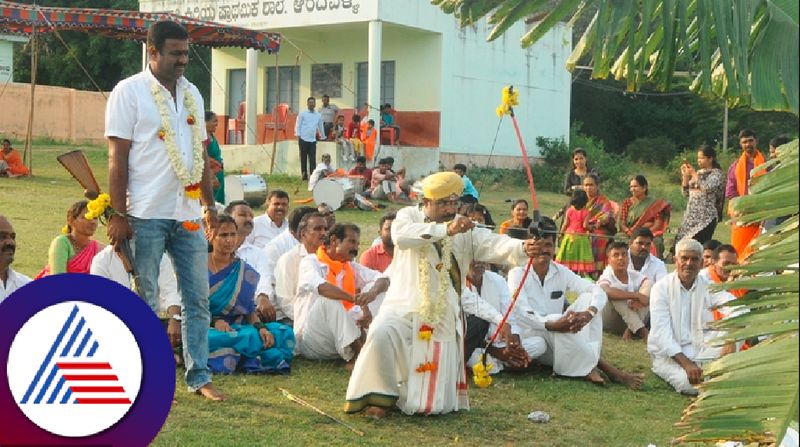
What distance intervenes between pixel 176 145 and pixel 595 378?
372 centimetres

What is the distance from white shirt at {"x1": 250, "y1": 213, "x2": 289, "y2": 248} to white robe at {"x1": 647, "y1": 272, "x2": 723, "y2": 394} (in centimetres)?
360

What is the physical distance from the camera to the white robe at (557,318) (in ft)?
25.2

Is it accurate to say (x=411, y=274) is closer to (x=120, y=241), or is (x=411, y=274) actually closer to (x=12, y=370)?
(x=120, y=241)

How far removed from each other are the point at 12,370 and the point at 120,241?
2.48 metres

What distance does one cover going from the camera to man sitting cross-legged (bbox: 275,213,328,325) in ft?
26.7

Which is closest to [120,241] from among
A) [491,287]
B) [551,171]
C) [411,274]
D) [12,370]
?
[411,274]

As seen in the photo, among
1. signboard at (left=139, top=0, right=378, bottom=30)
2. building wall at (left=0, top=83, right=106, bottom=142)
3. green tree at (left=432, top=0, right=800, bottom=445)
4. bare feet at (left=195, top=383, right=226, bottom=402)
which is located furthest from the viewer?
building wall at (left=0, top=83, right=106, bottom=142)

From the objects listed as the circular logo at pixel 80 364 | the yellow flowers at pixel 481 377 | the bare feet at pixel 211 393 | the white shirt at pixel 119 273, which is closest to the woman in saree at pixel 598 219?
the yellow flowers at pixel 481 377

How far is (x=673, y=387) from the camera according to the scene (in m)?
7.63

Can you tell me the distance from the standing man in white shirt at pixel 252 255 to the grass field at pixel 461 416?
0.48 metres

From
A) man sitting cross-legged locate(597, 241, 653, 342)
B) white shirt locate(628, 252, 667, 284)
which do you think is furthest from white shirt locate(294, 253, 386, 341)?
white shirt locate(628, 252, 667, 284)

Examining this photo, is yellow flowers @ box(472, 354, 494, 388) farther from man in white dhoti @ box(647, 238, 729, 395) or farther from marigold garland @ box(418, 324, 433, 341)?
man in white dhoti @ box(647, 238, 729, 395)

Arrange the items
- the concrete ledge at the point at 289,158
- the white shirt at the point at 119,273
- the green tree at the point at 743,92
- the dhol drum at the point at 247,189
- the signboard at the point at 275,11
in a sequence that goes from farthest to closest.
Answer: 1. the concrete ledge at the point at 289,158
2. the signboard at the point at 275,11
3. the dhol drum at the point at 247,189
4. the white shirt at the point at 119,273
5. the green tree at the point at 743,92

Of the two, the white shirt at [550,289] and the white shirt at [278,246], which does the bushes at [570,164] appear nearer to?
the white shirt at [278,246]
